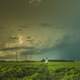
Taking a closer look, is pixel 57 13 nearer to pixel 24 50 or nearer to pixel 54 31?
pixel 54 31

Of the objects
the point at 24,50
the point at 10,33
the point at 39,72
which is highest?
the point at 10,33

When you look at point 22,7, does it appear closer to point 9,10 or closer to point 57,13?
point 9,10

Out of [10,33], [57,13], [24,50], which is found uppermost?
[57,13]

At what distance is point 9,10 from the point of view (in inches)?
245

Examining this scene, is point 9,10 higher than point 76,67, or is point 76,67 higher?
point 9,10

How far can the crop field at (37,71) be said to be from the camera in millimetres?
6078

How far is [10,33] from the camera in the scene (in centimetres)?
623

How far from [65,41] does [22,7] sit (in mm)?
1333

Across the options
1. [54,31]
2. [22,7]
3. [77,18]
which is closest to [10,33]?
[22,7]

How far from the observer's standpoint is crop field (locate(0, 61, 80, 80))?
6.08m

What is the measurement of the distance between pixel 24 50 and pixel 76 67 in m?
1.33

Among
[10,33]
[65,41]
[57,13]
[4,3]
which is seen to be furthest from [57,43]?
[4,3]

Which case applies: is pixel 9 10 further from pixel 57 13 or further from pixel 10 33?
pixel 57 13

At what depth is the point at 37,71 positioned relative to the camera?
6.11 metres
